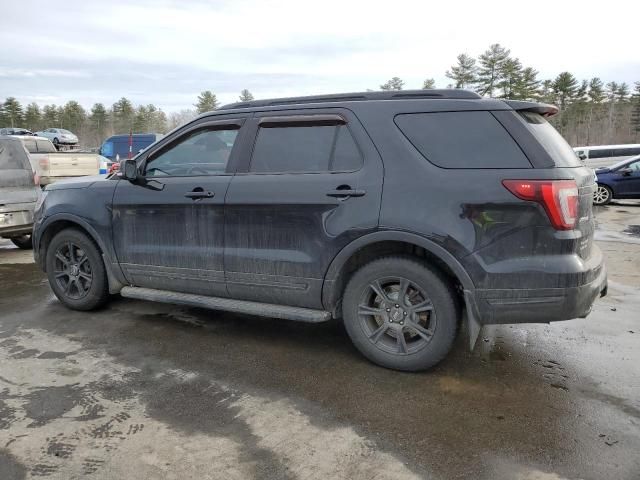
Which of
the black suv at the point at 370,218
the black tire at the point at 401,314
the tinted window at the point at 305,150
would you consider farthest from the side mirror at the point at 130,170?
the black tire at the point at 401,314

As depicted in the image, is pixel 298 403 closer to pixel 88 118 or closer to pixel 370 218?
pixel 370 218

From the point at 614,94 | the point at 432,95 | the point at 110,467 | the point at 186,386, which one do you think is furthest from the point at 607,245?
the point at 614,94

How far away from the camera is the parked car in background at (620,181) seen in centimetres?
1470

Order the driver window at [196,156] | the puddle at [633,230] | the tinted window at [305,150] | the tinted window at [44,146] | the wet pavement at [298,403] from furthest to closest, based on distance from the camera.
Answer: the tinted window at [44,146]
the puddle at [633,230]
the driver window at [196,156]
the tinted window at [305,150]
the wet pavement at [298,403]

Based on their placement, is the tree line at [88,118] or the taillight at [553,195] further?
the tree line at [88,118]

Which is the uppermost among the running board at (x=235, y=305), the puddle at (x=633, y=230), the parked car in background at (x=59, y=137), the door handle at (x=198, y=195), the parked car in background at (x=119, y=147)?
the parked car in background at (x=59, y=137)

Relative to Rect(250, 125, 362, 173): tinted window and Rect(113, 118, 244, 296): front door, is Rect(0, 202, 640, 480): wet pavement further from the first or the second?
Rect(250, 125, 362, 173): tinted window

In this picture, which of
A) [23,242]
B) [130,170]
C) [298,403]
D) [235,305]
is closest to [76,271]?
[130,170]

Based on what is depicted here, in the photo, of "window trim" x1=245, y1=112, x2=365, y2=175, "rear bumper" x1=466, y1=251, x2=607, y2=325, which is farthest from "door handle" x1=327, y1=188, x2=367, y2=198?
"rear bumper" x1=466, y1=251, x2=607, y2=325

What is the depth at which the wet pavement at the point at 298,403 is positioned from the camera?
8.17ft

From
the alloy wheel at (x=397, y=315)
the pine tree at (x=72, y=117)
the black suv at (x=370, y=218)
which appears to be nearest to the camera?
the black suv at (x=370, y=218)

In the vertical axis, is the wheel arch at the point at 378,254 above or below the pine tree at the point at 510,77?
below

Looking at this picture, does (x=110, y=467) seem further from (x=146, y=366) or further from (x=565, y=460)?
(x=565, y=460)

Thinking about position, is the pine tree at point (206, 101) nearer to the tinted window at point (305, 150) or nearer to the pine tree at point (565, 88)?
the pine tree at point (565, 88)
